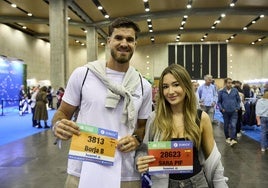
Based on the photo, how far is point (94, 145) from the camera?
1852 millimetres

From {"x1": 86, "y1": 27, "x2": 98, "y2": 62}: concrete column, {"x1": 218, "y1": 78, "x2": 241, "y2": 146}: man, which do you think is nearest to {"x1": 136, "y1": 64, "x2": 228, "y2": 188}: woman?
{"x1": 218, "y1": 78, "x2": 241, "y2": 146}: man

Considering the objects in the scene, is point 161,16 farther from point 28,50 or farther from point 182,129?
point 182,129

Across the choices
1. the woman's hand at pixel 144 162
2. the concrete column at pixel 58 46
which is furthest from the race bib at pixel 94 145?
the concrete column at pixel 58 46

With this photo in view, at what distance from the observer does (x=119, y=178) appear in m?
1.95

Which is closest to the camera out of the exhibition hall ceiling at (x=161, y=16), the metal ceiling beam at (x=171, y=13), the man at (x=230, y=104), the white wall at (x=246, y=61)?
the man at (x=230, y=104)

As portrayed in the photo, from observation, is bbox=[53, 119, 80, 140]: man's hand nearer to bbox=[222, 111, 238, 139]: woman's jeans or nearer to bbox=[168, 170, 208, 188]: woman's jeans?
bbox=[168, 170, 208, 188]: woman's jeans

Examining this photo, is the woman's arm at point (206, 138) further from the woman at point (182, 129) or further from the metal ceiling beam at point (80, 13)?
the metal ceiling beam at point (80, 13)

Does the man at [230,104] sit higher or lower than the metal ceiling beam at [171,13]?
lower

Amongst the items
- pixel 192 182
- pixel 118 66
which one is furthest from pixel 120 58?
pixel 192 182

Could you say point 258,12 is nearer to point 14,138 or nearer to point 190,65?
point 190,65

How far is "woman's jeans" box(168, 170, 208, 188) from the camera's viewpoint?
1.96 metres

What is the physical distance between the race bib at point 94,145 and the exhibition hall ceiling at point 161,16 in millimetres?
19303

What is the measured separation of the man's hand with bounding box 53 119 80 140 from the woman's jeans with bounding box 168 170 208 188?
2.14 feet

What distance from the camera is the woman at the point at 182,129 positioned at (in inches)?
78.2
